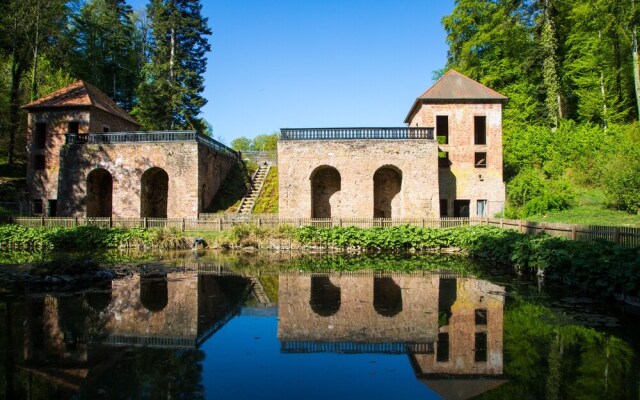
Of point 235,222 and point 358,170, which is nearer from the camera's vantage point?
point 235,222

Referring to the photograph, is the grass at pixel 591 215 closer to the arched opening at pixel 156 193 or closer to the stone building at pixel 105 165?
the stone building at pixel 105 165

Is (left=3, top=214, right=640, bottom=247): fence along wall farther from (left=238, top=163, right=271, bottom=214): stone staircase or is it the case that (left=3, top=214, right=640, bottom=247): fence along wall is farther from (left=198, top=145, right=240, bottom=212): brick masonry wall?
(left=238, top=163, right=271, bottom=214): stone staircase

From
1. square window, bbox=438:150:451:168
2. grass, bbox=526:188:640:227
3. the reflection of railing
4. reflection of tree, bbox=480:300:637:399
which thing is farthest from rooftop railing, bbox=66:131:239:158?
reflection of tree, bbox=480:300:637:399

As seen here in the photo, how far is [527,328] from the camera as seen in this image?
6.58 metres

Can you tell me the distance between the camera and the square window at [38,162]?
82.5ft

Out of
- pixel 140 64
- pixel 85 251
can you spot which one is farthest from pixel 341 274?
pixel 140 64

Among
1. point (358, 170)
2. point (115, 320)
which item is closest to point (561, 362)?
point (115, 320)

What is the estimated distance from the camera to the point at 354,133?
21406 millimetres

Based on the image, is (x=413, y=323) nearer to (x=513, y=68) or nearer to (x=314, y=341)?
(x=314, y=341)

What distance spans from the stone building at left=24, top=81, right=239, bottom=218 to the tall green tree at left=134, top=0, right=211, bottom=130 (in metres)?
4.47

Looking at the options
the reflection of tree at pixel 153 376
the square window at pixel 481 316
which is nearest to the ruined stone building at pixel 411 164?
the square window at pixel 481 316

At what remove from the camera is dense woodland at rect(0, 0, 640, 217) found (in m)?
26.0

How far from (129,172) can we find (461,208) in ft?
63.0

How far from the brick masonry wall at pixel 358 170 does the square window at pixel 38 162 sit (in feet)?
52.9
